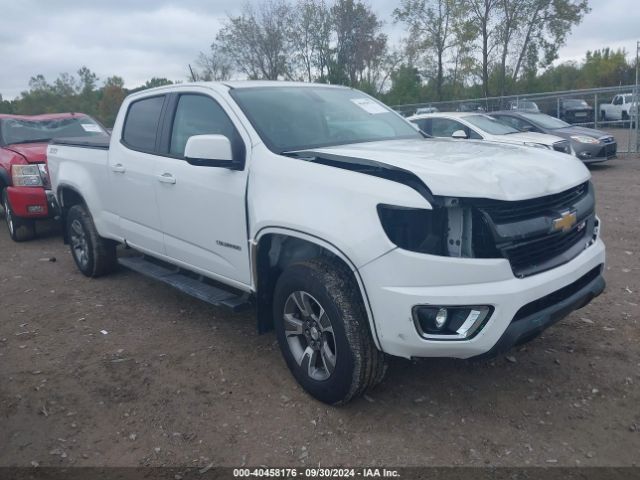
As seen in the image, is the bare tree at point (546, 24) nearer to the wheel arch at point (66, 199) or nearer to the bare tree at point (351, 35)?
the bare tree at point (351, 35)

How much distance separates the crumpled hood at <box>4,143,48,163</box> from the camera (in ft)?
25.8

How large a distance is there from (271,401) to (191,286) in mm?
1288

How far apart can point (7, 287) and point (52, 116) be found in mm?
4216

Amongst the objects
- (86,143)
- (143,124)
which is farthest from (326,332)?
(86,143)

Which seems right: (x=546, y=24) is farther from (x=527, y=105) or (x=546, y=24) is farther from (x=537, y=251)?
(x=537, y=251)

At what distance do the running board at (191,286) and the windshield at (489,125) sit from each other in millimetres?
8203

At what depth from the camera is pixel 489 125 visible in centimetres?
1197

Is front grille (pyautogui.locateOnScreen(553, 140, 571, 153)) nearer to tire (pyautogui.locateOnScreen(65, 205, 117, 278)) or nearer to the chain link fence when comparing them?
the chain link fence

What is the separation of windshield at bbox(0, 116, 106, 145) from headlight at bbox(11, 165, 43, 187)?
972 mm

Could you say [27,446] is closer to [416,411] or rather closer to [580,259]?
[416,411]

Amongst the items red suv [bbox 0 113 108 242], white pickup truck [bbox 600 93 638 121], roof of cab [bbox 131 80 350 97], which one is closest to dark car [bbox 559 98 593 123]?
white pickup truck [bbox 600 93 638 121]

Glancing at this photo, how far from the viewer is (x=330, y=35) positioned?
2844cm

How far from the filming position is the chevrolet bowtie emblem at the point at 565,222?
314cm

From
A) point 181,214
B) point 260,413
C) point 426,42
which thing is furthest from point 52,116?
point 426,42
